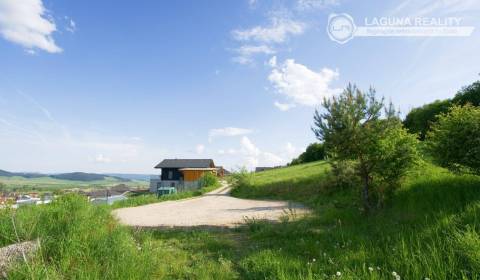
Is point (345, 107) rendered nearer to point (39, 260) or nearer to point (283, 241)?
point (283, 241)

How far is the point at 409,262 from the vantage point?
3557mm

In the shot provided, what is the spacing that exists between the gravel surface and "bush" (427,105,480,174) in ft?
29.1

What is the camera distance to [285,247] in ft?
19.1

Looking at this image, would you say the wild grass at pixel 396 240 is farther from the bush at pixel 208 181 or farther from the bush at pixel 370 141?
the bush at pixel 208 181

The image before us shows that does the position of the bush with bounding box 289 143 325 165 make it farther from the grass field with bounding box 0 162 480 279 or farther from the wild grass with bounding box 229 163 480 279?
the grass field with bounding box 0 162 480 279

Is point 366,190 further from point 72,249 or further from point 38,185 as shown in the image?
point 38,185

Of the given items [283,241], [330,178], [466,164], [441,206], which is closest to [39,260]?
[283,241]

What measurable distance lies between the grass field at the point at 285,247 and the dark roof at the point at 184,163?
144 ft

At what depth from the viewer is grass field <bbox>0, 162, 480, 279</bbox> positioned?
140 inches

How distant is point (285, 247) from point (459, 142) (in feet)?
17.2

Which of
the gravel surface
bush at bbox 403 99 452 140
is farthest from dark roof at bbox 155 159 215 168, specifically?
the gravel surface

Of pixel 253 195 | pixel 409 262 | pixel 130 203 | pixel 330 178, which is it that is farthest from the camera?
pixel 253 195

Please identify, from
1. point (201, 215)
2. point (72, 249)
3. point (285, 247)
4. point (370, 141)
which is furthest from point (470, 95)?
point (72, 249)

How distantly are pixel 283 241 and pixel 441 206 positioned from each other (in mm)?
3520
